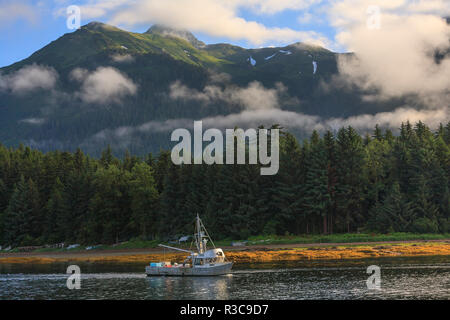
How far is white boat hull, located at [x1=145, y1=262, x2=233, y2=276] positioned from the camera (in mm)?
69312

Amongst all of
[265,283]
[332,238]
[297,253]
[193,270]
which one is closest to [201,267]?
[193,270]

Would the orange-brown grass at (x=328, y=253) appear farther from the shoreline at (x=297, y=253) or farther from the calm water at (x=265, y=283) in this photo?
the calm water at (x=265, y=283)

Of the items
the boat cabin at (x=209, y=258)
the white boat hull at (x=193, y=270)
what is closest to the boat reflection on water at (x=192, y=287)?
the white boat hull at (x=193, y=270)

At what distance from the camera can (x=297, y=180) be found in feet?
367

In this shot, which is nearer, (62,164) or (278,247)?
(278,247)

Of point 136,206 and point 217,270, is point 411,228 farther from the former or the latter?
point 136,206

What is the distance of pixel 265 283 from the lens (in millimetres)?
58156

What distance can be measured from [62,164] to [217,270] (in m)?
101

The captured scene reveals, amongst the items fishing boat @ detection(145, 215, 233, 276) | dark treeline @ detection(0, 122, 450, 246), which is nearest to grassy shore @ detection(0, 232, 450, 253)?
dark treeline @ detection(0, 122, 450, 246)

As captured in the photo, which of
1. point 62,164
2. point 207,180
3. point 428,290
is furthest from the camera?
point 62,164

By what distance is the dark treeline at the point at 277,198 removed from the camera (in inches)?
4181

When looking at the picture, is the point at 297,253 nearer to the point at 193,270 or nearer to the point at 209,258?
the point at 209,258

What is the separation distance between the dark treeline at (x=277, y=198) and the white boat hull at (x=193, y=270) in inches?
1466
